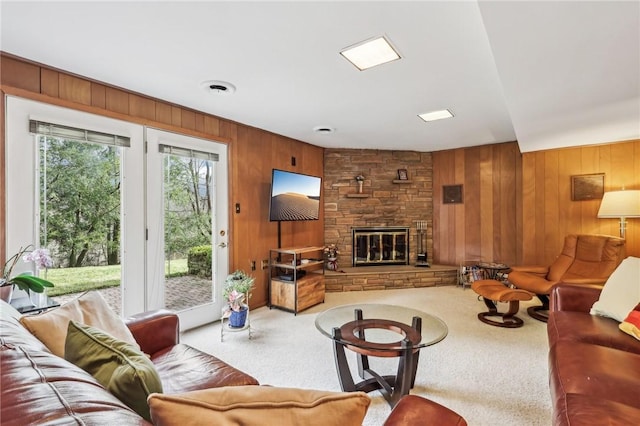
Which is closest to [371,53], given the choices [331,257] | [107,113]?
[107,113]

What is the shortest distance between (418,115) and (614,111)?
1690 mm

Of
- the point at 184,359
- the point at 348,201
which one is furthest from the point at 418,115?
the point at 184,359

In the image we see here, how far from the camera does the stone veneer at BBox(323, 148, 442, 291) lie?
16.8 feet

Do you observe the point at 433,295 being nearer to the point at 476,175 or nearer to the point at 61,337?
the point at 476,175

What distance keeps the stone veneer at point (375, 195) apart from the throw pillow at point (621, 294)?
9.20ft

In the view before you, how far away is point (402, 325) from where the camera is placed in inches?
85.1

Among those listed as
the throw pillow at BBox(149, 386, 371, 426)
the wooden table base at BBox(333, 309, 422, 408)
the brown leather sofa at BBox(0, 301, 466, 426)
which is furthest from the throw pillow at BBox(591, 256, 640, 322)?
the throw pillow at BBox(149, 386, 371, 426)

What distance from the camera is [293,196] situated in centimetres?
404

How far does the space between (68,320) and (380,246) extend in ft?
14.9

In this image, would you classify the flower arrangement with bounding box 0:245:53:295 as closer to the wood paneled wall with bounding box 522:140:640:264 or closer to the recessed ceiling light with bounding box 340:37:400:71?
the recessed ceiling light with bounding box 340:37:400:71

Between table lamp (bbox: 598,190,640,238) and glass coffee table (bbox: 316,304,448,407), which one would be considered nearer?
glass coffee table (bbox: 316,304,448,407)

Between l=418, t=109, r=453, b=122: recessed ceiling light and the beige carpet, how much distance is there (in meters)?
2.29

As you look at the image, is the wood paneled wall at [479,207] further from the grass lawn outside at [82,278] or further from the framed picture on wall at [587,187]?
the grass lawn outside at [82,278]

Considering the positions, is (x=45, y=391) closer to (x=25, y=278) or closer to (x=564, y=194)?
(x=25, y=278)
